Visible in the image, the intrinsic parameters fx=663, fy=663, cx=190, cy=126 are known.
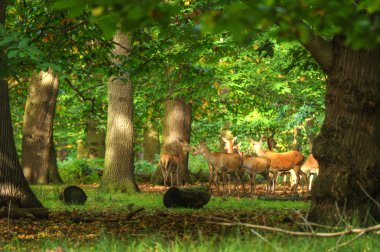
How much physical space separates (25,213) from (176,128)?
14337 millimetres

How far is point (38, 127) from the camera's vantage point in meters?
22.7

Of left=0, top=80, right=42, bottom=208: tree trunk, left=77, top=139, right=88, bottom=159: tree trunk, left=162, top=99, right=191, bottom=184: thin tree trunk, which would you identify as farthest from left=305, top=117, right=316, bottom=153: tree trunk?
left=0, top=80, right=42, bottom=208: tree trunk

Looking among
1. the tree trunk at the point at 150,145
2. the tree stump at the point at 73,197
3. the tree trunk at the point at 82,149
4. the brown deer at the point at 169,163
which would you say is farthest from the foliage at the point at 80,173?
the tree stump at the point at 73,197

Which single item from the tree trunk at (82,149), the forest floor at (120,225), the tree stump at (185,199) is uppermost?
the tree trunk at (82,149)

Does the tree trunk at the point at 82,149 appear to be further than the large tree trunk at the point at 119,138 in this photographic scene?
Yes

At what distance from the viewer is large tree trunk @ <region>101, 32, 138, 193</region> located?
1927 cm

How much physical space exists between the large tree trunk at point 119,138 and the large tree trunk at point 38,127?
3776 millimetres

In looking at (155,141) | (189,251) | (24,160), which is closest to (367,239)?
(189,251)

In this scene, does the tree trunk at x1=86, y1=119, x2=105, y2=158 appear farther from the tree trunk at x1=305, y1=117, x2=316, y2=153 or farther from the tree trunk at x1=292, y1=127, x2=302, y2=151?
the tree trunk at x1=305, y1=117, x2=316, y2=153

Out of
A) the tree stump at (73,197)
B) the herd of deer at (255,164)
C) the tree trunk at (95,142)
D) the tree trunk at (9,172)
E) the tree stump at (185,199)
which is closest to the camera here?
the tree trunk at (9,172)

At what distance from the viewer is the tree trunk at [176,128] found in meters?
25.2

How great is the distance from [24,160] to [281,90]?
32.0ft

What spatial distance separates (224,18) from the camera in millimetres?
3023

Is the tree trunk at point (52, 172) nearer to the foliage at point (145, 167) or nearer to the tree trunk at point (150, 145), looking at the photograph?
the foliage at point (145, 167)
